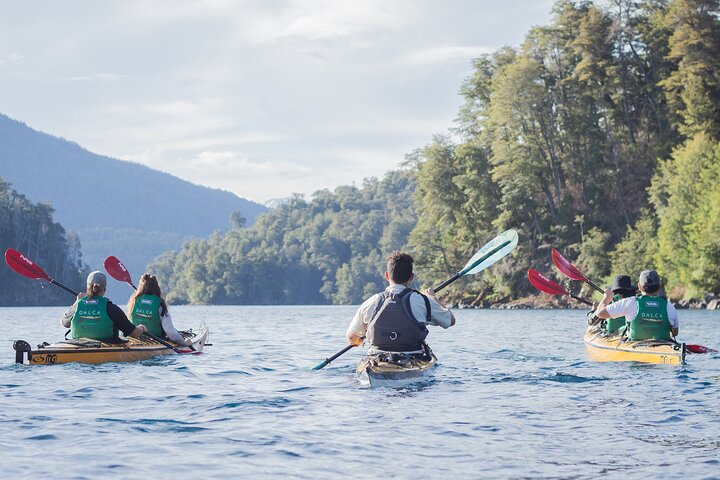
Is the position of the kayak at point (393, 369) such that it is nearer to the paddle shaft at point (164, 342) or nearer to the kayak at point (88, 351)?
the kayak at point (88, 351)

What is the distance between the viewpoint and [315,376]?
1319 cm

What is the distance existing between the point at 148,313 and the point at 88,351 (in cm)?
159

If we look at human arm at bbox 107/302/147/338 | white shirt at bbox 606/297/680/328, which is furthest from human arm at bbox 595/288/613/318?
human arm at bbox 107/302/147/338

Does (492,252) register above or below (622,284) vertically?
above

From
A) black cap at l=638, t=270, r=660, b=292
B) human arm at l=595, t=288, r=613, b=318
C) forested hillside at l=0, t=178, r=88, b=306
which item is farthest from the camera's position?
forested hillside at l=0, t=178, r=88, b=306

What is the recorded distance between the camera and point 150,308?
15180 mm

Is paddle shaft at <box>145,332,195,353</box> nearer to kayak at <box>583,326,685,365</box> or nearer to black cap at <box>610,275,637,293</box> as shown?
kayak at <box>583,326,685,365</box>

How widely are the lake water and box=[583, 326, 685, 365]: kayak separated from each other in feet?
0.49

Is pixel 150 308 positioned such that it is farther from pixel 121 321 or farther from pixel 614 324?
pixel 614 324

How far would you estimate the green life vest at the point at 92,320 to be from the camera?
45.9 ft

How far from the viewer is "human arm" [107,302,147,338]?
1402cm

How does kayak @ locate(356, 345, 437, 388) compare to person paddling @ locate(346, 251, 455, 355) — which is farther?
person paddling @ locate(346, 251, 455, 355)

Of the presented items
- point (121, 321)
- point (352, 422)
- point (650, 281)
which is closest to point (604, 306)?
point (650, 281)

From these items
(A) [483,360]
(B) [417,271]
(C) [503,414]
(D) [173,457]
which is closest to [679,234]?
(B) [417,271]
